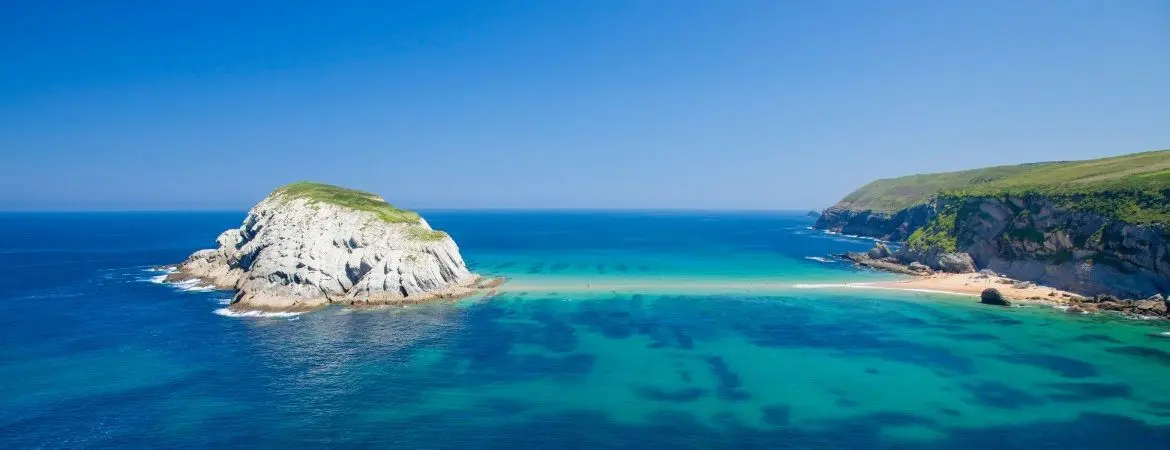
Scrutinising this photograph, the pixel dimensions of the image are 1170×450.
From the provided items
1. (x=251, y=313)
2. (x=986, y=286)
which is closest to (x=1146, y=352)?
(x=986, y=286)

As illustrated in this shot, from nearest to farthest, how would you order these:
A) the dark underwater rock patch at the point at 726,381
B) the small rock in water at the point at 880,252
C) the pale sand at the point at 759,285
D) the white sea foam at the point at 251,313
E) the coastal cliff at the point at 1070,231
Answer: the dark underwater rock patch at the point at 726,381, the white sea foam at the point at 251,313, the coastal cliff at the point at 1070,231, the pale sand at the point at 759,285, the small rock in water at the point at 880,252

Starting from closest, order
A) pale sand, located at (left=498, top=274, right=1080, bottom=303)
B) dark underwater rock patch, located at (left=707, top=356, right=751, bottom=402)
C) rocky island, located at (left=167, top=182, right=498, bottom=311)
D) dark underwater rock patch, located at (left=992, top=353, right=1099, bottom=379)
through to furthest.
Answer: dark underwater rock patch, located at (left=707, top=356, right=751, bottom=402) < dark underwater rock patch, located at (left=992, top=353, right=1099, bottom=379) < rocky island, located at (left=167, top=182, right=498, bottom=311) < pale sand, located at (left=498, top=274, right=1080, bottom=303)

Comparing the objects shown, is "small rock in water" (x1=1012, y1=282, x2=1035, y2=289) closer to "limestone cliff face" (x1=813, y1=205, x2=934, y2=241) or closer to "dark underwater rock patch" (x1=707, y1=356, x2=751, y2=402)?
"dark underwater rock patch" (x1=707, y1=356, x2=751, y2=402)

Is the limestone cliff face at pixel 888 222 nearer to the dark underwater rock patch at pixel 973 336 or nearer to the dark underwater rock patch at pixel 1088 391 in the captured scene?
the dark underwater rock patch at pixel 973 336

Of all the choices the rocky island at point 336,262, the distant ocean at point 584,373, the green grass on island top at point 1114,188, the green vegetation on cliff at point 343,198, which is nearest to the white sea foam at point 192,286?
the rocky island at point 336,262

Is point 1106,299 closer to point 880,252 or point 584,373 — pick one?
point 880,252

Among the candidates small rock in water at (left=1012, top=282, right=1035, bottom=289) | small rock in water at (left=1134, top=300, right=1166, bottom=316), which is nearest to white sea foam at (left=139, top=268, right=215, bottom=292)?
small rock in water at (left=1012, top=282, right=1035, bottom=289)
